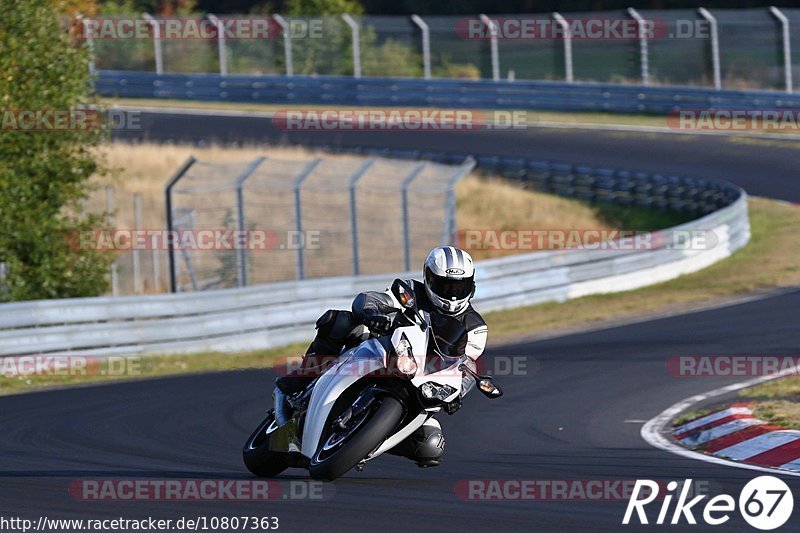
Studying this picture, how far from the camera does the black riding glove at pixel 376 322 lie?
25.1 feet

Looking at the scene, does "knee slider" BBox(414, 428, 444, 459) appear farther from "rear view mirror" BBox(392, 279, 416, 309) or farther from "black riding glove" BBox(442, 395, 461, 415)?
"rear view mirror" BBox(392, 279, 416, 309)

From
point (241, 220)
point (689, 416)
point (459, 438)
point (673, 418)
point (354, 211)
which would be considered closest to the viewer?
point (459, 438)

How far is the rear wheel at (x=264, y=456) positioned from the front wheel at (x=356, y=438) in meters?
0.71

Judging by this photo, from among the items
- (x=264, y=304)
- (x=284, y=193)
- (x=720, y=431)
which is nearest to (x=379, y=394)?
(x=720, y=431)

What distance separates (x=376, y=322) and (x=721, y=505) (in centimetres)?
219

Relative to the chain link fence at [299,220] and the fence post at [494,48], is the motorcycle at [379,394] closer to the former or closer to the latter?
the chain link fence at [299,220]

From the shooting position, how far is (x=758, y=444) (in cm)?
939

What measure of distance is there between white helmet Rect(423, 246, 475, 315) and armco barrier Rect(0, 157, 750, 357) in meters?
8.65

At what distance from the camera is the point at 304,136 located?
36.8 metres

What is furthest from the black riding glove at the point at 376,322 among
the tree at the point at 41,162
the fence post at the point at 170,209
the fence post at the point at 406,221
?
the tree at the point at 41,162

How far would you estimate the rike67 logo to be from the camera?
6742mm

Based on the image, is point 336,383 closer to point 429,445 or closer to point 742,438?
point 429,445

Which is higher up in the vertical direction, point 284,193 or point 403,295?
point 403,295

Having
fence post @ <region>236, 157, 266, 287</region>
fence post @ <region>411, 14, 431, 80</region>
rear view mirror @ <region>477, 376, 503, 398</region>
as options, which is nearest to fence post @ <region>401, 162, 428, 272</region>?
fence post @ <region>236, 157, 266, 287</region>
